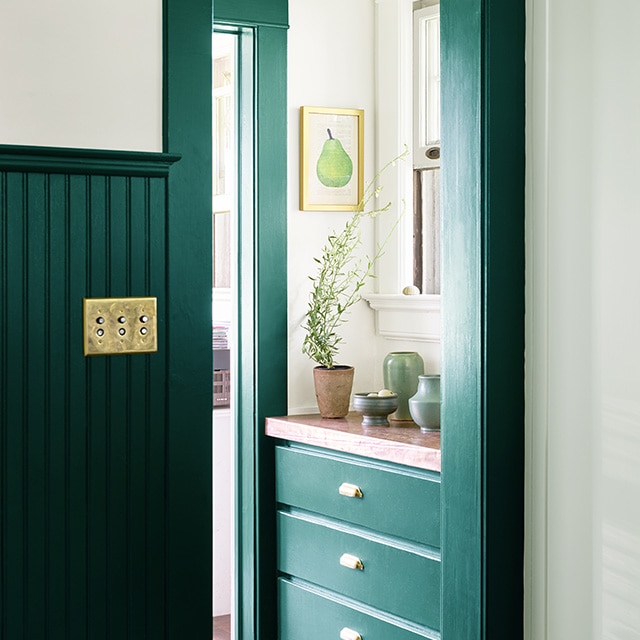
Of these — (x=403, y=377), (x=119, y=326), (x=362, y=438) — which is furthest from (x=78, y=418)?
(x=403, y=377)

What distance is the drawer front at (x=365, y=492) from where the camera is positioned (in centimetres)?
295

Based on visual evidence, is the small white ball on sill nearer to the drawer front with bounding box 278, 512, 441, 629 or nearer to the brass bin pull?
the drawer front with bounding box 278, 512, 441, 629

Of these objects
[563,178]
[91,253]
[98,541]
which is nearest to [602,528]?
[563,178]

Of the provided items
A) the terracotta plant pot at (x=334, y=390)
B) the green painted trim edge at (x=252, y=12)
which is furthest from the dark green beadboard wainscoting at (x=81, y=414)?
the green painted trim edge at (x=252, y=12)

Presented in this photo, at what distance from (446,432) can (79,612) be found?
89cm

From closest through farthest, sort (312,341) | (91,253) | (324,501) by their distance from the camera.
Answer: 1. (91,253)
2. (324,501)
3. (312,341)

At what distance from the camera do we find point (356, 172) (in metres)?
3.88

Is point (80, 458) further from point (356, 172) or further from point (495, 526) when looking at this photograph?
point (356, 172)

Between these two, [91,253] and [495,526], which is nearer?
[91,253]

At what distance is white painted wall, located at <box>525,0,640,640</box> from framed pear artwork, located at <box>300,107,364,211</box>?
1549 millimetres

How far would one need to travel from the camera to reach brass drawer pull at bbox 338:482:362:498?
3238mm

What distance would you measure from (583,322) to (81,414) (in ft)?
3.40

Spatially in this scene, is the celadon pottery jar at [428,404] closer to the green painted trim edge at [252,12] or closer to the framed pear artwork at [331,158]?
the framed pear artwork at [331,158]

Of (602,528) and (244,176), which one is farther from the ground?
(244,176)
